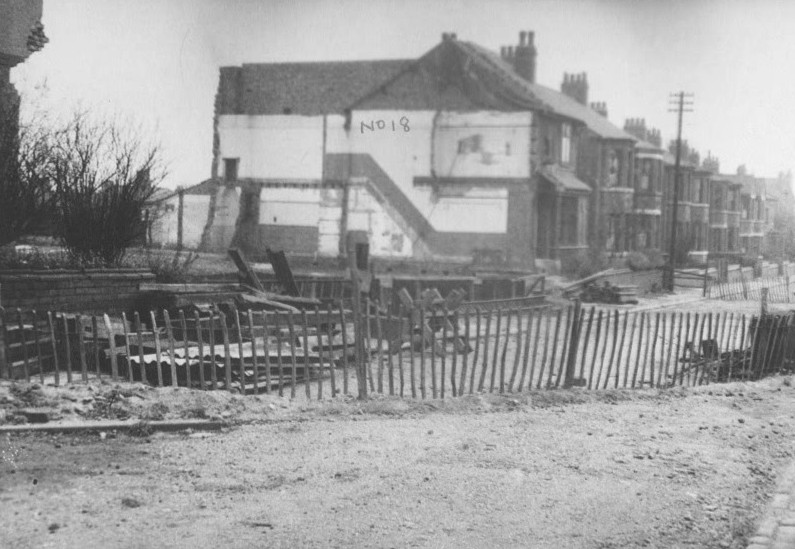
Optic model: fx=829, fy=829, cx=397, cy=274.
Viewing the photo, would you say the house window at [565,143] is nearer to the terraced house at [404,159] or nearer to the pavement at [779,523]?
the terraced house at [404,159]

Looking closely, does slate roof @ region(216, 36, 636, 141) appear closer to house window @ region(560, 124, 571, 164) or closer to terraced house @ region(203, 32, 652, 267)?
terraced house @ region(203, 32, 652, 267)

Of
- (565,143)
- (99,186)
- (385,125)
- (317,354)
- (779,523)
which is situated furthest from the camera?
(565,143)

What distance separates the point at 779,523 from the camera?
Result: 593cm

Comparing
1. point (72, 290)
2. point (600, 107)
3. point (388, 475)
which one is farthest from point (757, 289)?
point (600, 107)

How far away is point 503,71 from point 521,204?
4.63 meters

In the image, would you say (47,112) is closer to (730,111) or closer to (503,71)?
(730,111)

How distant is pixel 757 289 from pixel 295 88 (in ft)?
64.2

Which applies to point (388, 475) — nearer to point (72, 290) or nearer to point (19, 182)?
point (72, 290)

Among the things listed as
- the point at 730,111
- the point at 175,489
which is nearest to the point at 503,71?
the point at 730,111

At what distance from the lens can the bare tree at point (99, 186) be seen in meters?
16.7

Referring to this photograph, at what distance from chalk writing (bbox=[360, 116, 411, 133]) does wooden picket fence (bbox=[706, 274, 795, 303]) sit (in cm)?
1290

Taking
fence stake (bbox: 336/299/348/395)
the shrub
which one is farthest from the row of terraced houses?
fence stake (bbox: 336/299/348/395)

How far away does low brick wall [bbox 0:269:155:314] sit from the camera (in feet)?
39.8

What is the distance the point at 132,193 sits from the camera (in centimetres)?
1772
